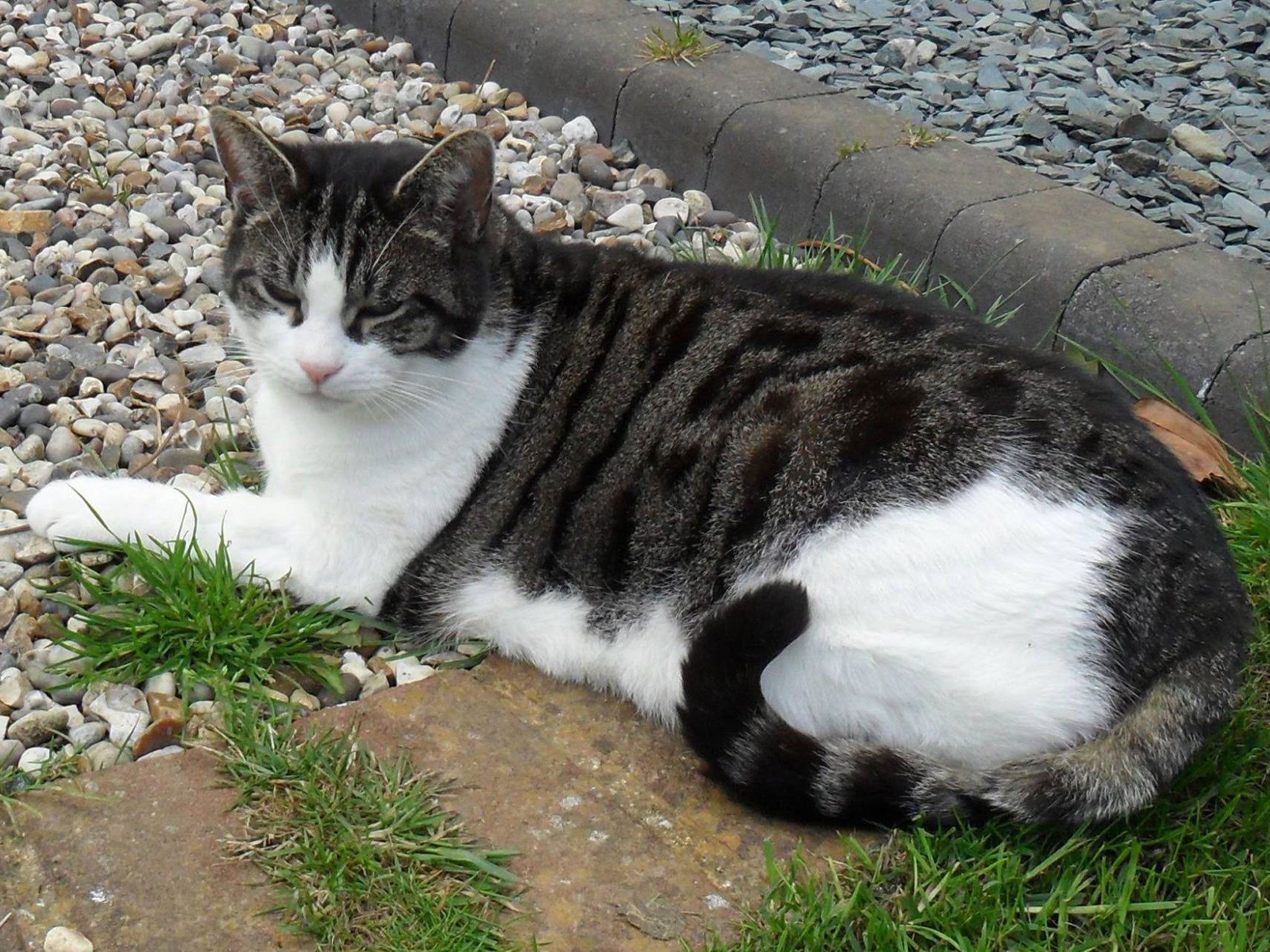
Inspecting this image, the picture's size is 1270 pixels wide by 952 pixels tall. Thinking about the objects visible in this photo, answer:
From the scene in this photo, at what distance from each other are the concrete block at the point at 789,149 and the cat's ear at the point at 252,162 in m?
1.92

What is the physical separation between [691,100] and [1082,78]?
1.58m

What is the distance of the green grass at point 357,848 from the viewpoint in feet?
7.06

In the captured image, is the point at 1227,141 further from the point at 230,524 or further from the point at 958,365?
the point at 230,524

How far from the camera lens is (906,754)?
2328mm

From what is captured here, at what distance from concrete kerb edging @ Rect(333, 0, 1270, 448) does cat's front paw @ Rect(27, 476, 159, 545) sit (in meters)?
2.17

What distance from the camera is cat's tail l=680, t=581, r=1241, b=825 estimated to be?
2260mm

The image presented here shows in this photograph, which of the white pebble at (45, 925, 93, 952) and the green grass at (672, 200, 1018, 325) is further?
the green grass at (672, 200, 1018, 325)

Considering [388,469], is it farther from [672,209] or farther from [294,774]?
[672,209]

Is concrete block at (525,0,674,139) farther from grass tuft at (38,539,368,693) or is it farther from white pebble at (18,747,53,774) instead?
white pebble at (18,747,53,774)

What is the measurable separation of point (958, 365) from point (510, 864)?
4.14ft

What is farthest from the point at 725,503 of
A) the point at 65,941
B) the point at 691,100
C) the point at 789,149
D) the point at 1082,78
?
the point at 1082,78

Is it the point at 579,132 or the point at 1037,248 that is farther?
the point at 579,132

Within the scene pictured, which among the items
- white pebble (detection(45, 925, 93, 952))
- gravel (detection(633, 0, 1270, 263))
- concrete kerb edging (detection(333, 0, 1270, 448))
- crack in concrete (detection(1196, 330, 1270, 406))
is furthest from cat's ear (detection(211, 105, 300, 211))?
gravel (detection(633, 0, 1270, 263))

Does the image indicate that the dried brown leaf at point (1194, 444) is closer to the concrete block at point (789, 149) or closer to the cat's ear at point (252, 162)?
the concrete block at point (789, 149)
